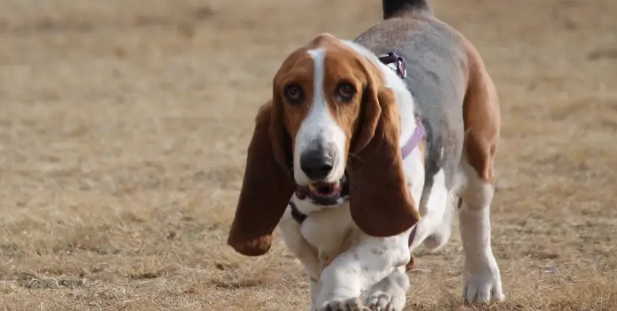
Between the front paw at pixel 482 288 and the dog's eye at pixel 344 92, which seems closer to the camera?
the dog's eye at pixel 344 92

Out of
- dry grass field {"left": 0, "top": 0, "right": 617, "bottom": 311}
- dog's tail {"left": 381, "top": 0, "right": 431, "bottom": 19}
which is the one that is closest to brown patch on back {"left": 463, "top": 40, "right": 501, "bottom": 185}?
dog's tail {"left": 381, "top": 0, "right": 431, "bottom": 19}

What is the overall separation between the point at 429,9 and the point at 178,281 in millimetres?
1938

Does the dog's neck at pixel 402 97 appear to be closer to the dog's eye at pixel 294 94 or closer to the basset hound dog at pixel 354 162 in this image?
the basset hound dog at pixel 354 162

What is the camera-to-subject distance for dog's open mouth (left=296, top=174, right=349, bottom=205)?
180 inches

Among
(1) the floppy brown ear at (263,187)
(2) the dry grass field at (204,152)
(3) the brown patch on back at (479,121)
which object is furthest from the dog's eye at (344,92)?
(2) the dry grass field at (204,152)

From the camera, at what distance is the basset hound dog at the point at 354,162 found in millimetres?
4406

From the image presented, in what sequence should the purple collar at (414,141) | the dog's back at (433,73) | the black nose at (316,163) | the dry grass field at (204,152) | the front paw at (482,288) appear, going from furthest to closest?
the dry grass field at (204,152) → the front paw at (482,288) → the dog's back at (433,73) → the purple collar at (414,141) → the black nose at (316,163)

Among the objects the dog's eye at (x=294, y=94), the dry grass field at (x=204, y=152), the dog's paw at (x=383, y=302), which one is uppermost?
the dog's eye at (x=294, y=94)

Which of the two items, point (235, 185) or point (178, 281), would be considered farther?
point (235, 185)

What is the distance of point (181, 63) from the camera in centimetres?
1798

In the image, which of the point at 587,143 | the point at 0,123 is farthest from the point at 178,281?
the point at 0,123

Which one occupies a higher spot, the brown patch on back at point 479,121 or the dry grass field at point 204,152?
the brown patch on back at point 479,121

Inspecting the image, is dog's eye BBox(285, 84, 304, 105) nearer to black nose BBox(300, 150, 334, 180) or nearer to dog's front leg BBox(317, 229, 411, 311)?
black nose BBox(300, 150, 334, 180)

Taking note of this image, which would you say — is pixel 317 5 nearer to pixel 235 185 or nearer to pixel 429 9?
pixel 235 185
